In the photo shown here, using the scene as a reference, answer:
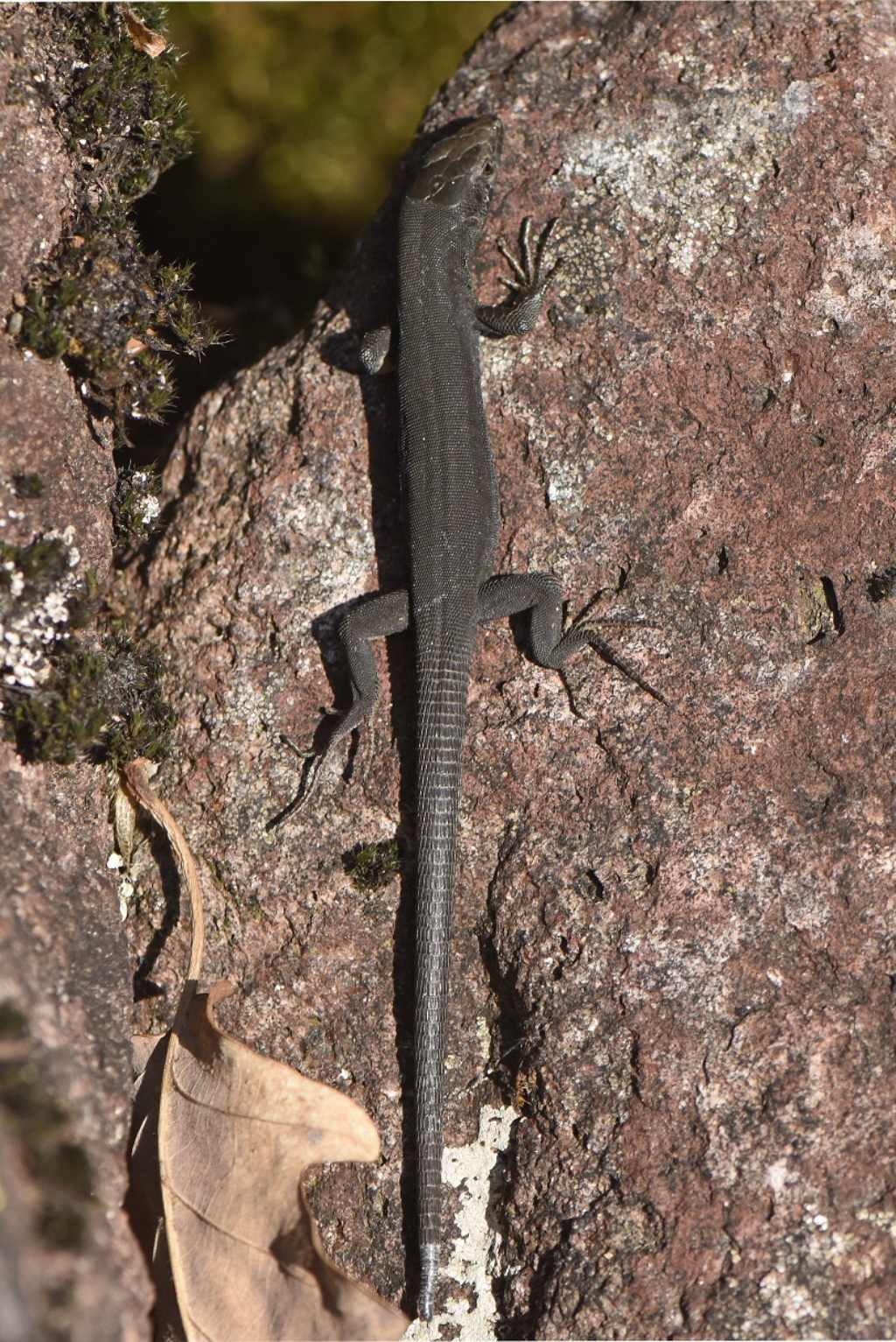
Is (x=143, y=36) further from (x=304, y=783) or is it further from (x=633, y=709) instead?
(x=633, y=709)

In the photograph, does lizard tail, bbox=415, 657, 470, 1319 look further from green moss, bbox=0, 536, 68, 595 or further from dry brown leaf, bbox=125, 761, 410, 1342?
green moss, bbox=0, 536, 68, 595

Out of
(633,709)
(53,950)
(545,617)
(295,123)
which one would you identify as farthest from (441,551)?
(295,123)

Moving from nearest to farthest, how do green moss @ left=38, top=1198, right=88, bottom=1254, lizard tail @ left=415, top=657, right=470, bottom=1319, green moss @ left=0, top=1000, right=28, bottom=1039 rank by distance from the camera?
1. green moss @ left=38, top=1198, right=88, bottom=1254
2. green moss @ left=0, top=1000, right=28, bottom=1039
3. lizard tail @ left=415, top=657, right=470, bottom=1319

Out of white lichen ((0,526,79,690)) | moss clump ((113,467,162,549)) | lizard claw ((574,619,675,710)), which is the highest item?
moss clump ((113,467,162,549))

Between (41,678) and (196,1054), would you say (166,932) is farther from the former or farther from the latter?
(41,678)

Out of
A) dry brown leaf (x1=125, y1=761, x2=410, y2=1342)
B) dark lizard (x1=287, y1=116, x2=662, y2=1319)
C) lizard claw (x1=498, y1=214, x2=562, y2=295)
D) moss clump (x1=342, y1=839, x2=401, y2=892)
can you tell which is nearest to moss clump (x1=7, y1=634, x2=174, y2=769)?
dark lizard (x1=287, y1=116, x2=662, y2=1319)

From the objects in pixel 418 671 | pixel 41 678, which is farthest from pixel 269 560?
pixel 41 678
